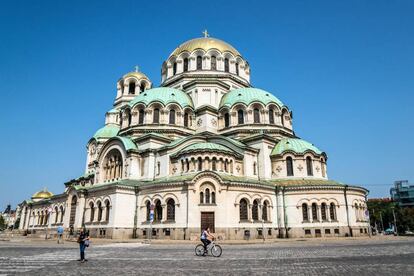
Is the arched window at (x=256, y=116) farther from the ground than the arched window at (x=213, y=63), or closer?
closer

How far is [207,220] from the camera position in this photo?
32781 millimetres

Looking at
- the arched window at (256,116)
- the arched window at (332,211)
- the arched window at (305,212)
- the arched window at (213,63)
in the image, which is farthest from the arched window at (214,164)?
the arched window at (213,63)

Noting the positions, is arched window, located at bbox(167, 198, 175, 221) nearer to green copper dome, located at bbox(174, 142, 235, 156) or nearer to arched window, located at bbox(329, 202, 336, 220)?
green copper dome, located at bbox(174, 142, 235, 156)

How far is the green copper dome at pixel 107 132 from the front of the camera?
54544mm

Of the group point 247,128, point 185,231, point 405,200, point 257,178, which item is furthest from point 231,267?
point 405,200

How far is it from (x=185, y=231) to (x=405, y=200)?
310 feet

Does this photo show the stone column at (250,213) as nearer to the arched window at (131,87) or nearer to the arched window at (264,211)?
the arched window at (264,211)

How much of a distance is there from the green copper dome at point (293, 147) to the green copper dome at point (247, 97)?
21.7ft

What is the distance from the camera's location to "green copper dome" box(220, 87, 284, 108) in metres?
45.2

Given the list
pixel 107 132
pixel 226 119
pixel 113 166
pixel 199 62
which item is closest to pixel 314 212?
pixel 226 119

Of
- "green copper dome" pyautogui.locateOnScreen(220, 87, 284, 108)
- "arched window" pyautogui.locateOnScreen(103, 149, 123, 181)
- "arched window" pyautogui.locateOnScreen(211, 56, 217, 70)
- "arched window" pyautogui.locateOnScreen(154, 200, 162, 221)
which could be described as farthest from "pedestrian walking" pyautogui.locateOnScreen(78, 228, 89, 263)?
"arched window" pyautogui.locateOnScreen(211, 56, 217, 70)

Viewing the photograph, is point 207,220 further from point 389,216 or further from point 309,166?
point 389,216

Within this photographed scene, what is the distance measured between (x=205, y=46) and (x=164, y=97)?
1357cm

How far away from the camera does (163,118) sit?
43812mm
